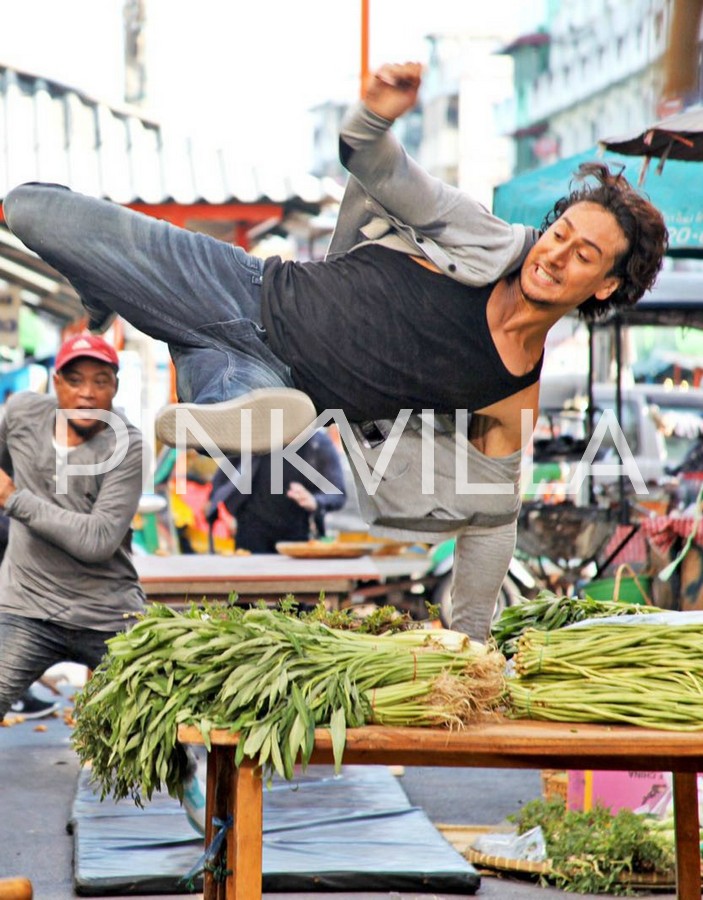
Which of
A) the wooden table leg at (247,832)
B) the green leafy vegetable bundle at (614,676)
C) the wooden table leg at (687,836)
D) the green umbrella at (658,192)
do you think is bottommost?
the wooden table leg at (687,836)

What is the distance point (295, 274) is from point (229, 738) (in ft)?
3.62

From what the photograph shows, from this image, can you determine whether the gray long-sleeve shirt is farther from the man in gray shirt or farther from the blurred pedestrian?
the blurred pedestrian

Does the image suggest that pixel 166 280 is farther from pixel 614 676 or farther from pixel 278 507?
pixel 278 507

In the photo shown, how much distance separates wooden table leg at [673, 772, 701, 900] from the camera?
13.9 ft

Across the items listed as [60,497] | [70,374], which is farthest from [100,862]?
[70,374]

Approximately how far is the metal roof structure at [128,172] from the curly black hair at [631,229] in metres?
5.39

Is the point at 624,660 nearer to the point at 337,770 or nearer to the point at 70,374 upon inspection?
the point at 337,770

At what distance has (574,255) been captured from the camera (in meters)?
3.48

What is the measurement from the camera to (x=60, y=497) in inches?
236

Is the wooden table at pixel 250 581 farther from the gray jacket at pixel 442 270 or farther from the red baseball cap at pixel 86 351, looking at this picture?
the gray jacket at pixel 442 270

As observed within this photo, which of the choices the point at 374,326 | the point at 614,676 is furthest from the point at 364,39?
the point at 614,676

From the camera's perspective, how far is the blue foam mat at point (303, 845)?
529 cm

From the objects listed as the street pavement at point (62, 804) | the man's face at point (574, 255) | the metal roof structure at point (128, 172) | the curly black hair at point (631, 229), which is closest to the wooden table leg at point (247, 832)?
the man's face at point (574, 255)

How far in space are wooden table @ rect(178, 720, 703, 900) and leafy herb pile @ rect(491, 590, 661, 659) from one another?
0.75 metres
